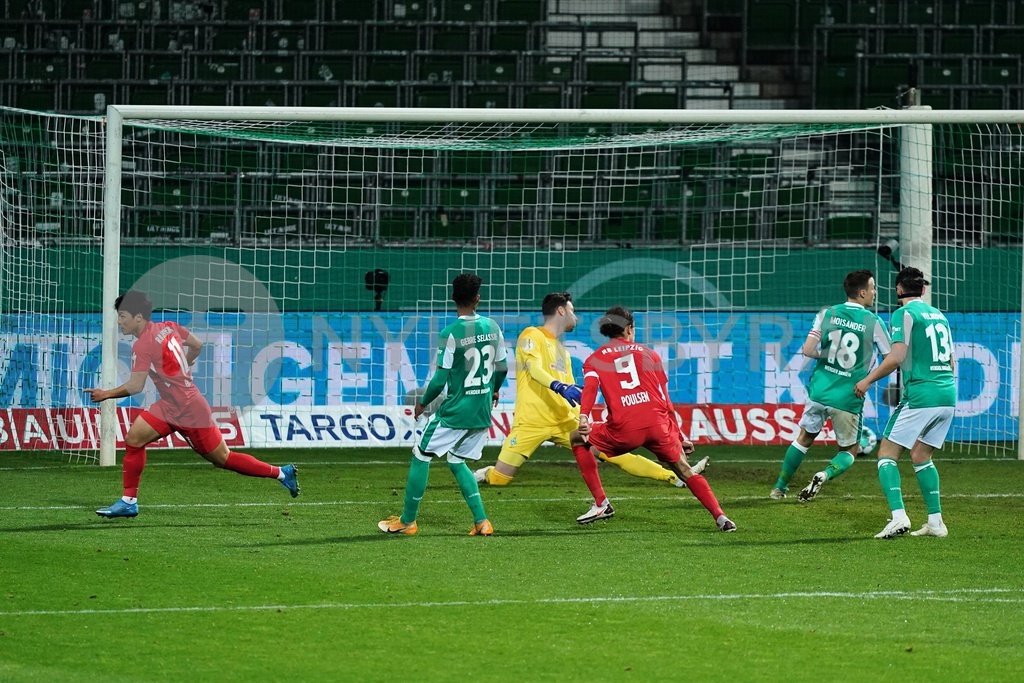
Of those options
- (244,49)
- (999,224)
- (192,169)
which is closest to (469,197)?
(192,169)

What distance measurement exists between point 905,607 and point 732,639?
1.26 metres

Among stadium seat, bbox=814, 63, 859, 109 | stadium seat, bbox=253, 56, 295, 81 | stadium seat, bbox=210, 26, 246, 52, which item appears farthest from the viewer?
stadium seat, bbox=814, 63, 859, 109

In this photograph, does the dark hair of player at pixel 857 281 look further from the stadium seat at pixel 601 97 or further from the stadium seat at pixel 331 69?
the stadium seat at pixel 331 69

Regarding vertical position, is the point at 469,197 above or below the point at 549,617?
above

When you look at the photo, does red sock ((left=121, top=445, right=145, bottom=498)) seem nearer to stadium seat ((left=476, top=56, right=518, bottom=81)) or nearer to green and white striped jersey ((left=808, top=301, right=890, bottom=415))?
green and white striped jersey ((left=808, top=301, right=890, bottom=415))

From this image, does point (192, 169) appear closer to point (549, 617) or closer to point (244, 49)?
Result: point (244, 49)

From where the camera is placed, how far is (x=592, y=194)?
17.9m

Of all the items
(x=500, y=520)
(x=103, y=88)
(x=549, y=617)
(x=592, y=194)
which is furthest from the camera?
(x=103, y=88)

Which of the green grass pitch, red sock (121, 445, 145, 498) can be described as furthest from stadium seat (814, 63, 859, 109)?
red sock (121, 445, 145, 498)

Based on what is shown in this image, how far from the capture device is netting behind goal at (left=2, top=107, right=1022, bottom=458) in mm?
15016

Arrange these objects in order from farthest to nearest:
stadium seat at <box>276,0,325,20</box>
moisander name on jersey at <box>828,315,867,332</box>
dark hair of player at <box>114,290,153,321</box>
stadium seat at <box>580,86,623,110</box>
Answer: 1. stadium seat at <box>276,0,325,20</box>
2. stadium seat at <box>580,86,623,110</box>
3. moisander name on jersey at <box>828,315,867,332</box>
4. dark hair of player at <box>114,290,153,321</box>

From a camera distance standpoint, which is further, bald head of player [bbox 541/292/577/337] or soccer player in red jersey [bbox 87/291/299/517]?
bald head of player [bbox 541/292/577/337]

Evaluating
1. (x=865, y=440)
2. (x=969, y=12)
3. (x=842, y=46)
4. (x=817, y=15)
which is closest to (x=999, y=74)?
(x=969, y=12)

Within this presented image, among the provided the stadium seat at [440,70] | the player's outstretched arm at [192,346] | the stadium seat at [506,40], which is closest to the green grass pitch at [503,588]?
the player's outstretched arm at [192,346]
